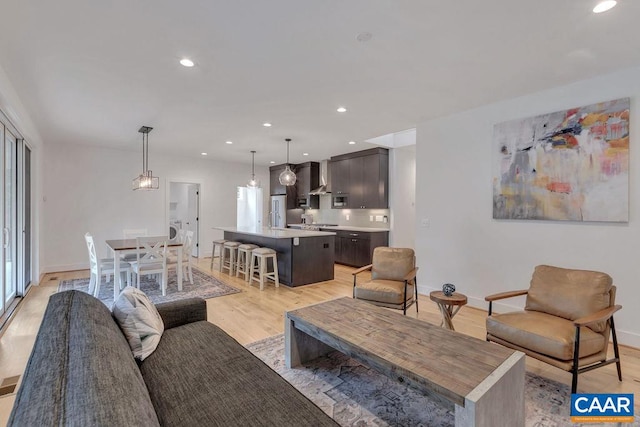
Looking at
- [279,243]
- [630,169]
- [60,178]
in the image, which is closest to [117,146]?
[60,178]

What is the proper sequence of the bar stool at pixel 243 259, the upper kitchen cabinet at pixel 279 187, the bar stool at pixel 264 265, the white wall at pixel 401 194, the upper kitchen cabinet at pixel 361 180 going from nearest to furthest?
1. the bar stool at pixel 264 265
2. the bar stool at pixel 243 259
3. the upper kitchen cabinet at pixel 361 180
4. the white wall at pixel 401 194
5. the upper kitchen cabinet at pixel 279 187

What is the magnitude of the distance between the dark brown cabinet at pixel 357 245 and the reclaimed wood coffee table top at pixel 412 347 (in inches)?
154

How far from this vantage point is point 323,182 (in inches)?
325

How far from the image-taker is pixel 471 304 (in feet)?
13.1

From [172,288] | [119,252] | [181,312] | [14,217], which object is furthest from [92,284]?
[181,312]

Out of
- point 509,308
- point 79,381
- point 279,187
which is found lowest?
point 509,308

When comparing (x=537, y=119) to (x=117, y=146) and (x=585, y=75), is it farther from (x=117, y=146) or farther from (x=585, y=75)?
(x=117, y=146)

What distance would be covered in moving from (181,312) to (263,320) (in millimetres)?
1347

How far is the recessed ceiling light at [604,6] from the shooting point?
1.95 metres

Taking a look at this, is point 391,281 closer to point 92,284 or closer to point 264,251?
point 264,251

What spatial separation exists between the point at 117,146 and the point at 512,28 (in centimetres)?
695

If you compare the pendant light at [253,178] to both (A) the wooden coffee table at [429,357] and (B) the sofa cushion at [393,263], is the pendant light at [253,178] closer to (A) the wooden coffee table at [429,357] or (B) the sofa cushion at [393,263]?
(B) the sofa cushion at [393,263]

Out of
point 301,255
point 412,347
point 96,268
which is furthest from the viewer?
point 301,255

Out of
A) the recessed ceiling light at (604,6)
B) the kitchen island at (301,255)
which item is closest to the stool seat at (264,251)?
the kitchen island at (301,255)
